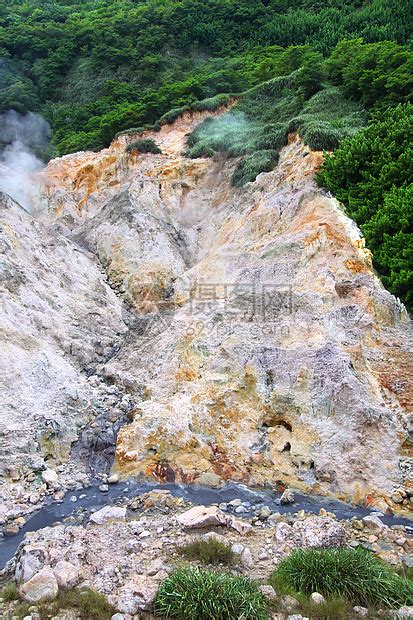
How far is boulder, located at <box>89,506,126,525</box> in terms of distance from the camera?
7359 millimetres

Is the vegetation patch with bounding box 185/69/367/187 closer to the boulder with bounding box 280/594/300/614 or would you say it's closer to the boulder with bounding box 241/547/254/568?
the boulder with bounding box 241/547/254/568

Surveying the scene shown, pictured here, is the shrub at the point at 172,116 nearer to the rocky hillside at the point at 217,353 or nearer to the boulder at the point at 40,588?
the rocky hillside at the point at 217,353

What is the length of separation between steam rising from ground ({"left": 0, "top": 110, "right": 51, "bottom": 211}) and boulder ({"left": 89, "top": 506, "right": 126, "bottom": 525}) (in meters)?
15.4

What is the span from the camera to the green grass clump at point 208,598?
16.7 ft

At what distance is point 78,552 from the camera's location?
20.5 feet

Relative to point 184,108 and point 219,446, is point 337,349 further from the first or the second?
point 184,108

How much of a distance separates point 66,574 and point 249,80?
26.0 meters

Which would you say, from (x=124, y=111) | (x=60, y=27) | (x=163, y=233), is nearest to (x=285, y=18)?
(x=60, y=27)

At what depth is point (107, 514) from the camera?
7.47m

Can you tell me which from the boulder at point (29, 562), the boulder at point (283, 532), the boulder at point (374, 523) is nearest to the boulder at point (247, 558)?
the boulder at point (283, 532)

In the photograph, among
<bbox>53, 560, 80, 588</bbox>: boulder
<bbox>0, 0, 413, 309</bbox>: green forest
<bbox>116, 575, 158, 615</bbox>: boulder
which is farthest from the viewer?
<bbox>0, 0, 413, 309</bbox>: green forest

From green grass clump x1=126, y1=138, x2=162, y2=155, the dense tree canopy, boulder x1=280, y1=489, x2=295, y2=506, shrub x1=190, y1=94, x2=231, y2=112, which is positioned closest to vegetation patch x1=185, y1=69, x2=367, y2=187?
shrub x1=190, y1=94, x2=231, y2=112

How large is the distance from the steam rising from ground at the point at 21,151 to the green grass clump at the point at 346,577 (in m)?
17.9

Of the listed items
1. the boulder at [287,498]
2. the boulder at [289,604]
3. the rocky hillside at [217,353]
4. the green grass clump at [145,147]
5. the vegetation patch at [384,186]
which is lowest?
the boulder at [289,604]
